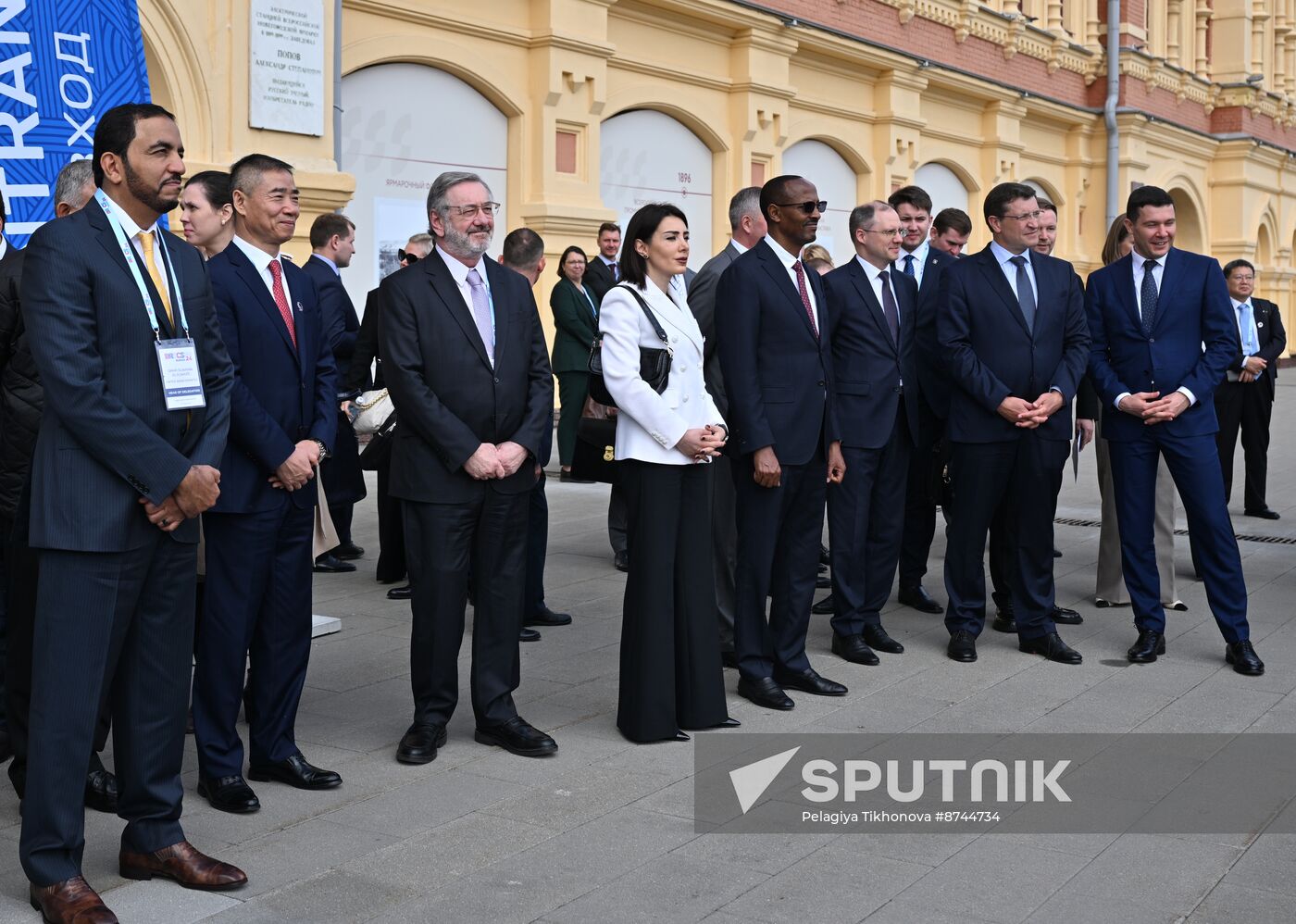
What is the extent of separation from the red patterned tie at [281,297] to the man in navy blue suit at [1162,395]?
352 cm

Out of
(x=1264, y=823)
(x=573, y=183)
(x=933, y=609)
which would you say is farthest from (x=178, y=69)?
(x=1264, y=823)

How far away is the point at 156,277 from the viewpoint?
3775 millimetres

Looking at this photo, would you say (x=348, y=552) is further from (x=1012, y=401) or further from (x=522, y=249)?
(x=1012, y=401)

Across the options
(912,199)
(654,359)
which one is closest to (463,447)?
(654,359)

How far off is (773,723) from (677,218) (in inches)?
70.5

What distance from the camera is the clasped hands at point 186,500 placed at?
369cm

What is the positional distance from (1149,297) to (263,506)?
3.90m

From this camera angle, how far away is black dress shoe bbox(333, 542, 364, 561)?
8.91 meters

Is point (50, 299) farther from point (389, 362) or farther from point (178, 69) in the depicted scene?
point (178, 69)

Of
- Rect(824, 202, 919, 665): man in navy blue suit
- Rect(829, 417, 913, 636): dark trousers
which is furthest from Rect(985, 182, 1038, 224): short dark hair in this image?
Result: Rect(829, 417, 913, 636): dark trousers

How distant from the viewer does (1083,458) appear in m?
16.2

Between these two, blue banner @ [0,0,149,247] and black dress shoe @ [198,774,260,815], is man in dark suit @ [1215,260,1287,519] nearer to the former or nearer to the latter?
blue banner @ [0,0,149,247]

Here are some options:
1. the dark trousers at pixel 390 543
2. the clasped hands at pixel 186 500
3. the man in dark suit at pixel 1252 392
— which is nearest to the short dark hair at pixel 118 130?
the clasped hands at pixel 186 500

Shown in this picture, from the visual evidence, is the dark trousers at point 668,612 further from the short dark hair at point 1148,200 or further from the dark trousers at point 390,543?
the dark trousers at point 390,543
